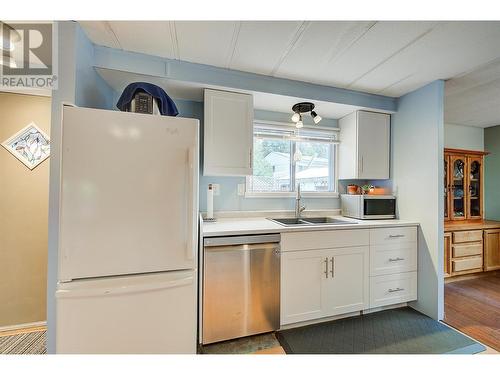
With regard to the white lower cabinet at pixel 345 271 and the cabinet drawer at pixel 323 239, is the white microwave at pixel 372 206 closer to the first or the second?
the white lower cabinet at pixel 345 271

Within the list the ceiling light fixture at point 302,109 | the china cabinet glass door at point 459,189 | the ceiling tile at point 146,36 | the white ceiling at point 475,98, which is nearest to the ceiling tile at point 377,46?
the ceiling light fixture at point 302,109

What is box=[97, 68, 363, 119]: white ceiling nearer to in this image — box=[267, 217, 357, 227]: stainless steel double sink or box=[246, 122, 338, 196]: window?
box=[246, 122, 338, 196]: window

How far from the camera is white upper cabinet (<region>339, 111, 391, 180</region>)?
2459mm

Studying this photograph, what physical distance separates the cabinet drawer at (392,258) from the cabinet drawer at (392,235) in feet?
0.13

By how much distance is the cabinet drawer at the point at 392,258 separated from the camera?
2.06 metres

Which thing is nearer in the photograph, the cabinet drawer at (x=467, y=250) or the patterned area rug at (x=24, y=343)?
the patterned area rug at (x=24, y=343)

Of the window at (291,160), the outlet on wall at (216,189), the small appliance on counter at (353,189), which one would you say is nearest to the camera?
the outlet on wall at (216,189)

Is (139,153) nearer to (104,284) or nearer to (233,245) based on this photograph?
(104,284)

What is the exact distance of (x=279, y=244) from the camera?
1.78 meters

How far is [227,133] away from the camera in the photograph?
2.02 meters

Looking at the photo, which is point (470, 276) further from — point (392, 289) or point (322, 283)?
point (322, 283)

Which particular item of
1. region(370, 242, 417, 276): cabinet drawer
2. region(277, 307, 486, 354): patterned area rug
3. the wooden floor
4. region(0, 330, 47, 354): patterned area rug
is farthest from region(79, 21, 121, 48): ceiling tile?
the wooden floor

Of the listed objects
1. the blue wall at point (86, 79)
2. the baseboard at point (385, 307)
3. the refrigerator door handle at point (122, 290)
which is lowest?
the baseboard at point (385, 307)

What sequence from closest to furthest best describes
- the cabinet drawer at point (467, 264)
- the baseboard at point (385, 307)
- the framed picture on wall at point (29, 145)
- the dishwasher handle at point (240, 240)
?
the dishwasher handle at point (240, 240) < the framed picture on wall at point (29, 145) < the baseboard at point (385, 307) < the cabinet drawer at point (467, 264)
